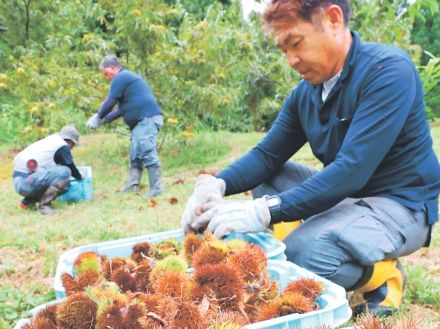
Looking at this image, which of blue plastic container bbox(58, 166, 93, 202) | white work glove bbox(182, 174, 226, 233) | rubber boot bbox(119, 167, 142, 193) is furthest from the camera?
rubber boot bbox(119, 167, 142, 193)

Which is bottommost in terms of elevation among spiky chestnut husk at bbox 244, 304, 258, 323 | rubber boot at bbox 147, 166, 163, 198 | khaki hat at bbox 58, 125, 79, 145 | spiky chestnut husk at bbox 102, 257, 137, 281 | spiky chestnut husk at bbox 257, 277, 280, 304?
rubber boot at bbox 147, 166, 163, 198

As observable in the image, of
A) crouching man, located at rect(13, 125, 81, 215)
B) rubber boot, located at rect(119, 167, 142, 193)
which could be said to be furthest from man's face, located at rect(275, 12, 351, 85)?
rubber boot, located at rect(119, 167, 142, 193)

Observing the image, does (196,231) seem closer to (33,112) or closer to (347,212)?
(347,212)

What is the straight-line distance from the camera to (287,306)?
1.59 meters

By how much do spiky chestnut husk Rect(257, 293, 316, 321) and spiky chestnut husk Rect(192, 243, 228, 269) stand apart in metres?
0.24

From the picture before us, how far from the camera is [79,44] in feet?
32.9

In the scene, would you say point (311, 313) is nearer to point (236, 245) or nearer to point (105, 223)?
point (236, 245)

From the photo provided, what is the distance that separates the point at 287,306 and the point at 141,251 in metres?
0.76

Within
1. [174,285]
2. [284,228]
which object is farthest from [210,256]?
[284,228]

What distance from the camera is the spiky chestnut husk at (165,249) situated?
2111 mm

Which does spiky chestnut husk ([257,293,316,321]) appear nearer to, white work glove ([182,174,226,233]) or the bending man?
the bending man

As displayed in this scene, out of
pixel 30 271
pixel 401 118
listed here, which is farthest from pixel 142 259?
pixel 30 271

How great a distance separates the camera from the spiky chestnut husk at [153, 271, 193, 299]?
5.11 ft

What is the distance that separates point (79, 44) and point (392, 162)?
28.7 ft
